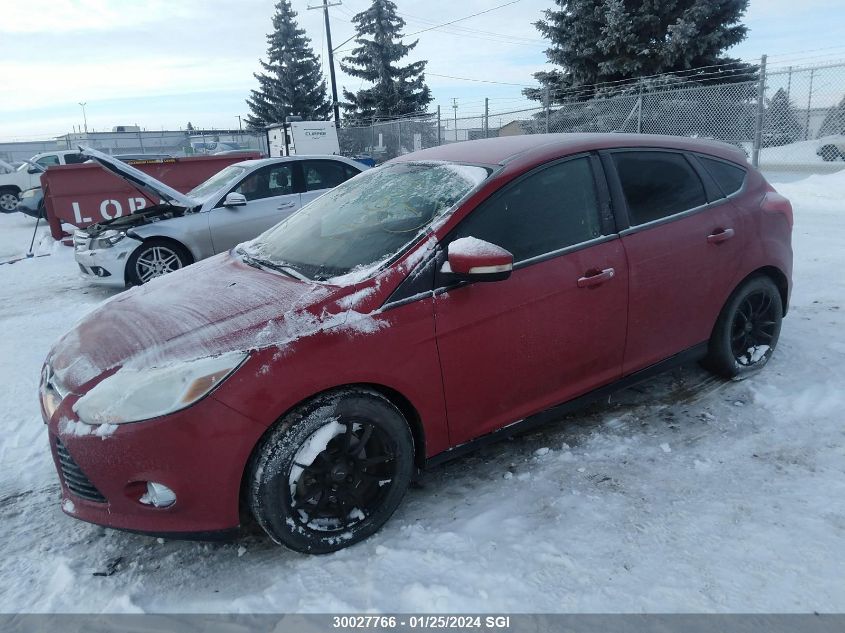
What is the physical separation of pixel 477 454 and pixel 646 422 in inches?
39.3

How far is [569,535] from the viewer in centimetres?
252

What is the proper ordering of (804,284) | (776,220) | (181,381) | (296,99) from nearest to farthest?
(181,381), (776,220), (804,284), (296,99)

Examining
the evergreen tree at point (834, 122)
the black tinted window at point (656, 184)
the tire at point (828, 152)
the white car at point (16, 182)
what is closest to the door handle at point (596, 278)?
the black tinted window at point (656, 184)

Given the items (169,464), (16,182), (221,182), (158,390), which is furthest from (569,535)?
(16,182)

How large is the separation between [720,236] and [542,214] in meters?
1.21

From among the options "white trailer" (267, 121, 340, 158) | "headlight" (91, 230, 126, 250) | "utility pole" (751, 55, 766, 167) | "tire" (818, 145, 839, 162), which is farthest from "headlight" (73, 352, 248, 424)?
"white trailer" (267, 121, 340, 158)

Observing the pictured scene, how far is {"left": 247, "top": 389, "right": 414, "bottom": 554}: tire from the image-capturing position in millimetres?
2316

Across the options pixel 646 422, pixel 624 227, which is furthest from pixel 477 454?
pixel 624 227

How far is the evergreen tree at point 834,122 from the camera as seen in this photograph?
13.4 metres

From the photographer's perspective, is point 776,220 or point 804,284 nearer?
point 776,220

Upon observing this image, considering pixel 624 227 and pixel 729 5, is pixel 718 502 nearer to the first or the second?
pixel 624 227

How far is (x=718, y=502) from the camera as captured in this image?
2682 mm

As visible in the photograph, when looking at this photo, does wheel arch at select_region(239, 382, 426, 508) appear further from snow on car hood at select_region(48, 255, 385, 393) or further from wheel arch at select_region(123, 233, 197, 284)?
wheel arch at select_region(123, 233, 197, 284)

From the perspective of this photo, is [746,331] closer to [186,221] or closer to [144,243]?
[186,221]
